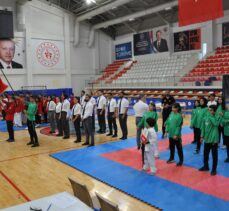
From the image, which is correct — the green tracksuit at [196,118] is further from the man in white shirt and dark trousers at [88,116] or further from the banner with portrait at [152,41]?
the banner with portrait at [152,41]

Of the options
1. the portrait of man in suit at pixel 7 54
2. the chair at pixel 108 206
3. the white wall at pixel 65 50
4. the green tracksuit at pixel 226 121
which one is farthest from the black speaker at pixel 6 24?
the chair at pixel 108 206

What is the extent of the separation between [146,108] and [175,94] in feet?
34.7

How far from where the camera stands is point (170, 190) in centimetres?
545

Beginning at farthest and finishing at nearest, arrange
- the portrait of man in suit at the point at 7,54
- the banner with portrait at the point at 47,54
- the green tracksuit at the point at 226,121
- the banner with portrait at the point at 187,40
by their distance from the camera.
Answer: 1. the banner with portrait at the point at 47,54
2. the portrait of man in suit at the point at 7,54
3. the banner with portrait at the point at 187,40
4. the green tracksuit at the point at 226,121

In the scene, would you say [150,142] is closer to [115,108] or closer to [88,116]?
[88,116]

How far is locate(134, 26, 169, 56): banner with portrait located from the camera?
22.7m

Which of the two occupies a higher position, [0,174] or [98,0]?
[98,0]

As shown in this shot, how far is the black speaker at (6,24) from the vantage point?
61.8 ft

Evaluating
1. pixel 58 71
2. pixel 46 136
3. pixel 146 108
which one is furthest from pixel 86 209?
pixel 58 71

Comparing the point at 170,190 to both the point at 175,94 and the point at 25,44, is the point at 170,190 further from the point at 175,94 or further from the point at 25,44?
the point at 25,44

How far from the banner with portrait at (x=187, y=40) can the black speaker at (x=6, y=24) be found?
1252cm

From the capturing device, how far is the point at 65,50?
25.9m

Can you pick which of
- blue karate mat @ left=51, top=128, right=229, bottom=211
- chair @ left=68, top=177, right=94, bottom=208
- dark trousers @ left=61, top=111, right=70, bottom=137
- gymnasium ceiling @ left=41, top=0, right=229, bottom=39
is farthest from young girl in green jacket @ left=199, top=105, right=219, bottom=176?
gymnasium ceiling @ left=41, top=0, right=229, bottom=39

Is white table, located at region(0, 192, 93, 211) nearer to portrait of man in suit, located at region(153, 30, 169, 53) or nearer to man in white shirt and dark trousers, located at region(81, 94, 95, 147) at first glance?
man in white shirt and dark trousers, located at region(81, 94, 95, 147)
